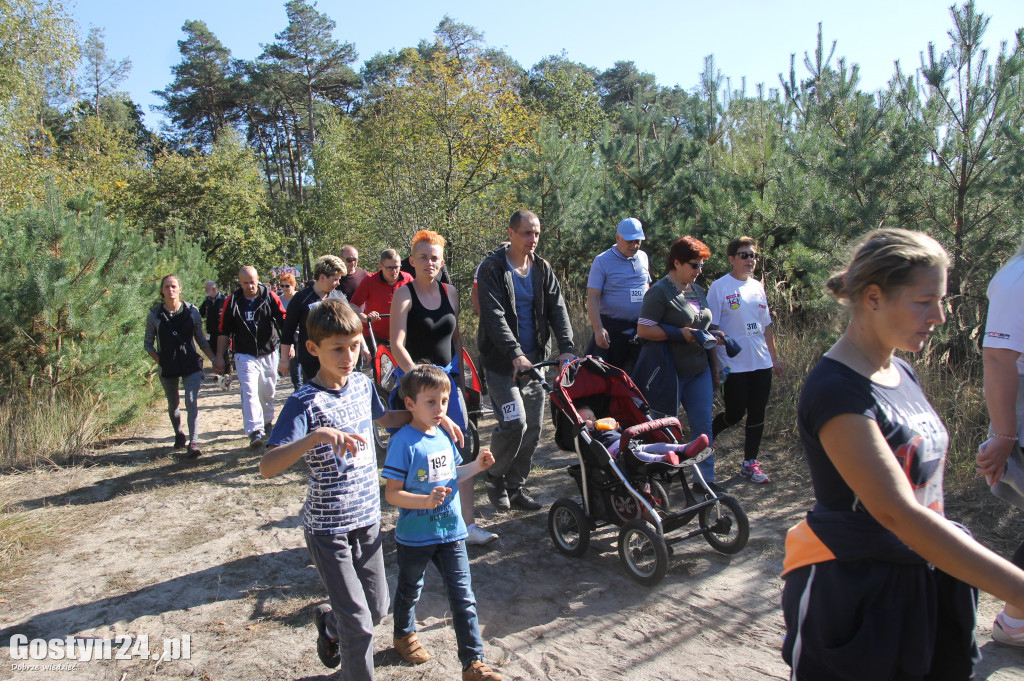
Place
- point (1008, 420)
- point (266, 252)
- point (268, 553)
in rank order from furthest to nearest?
point (266, 252) → point (268, 553) → point (1008, 420)

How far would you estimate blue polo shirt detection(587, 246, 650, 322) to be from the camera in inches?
228

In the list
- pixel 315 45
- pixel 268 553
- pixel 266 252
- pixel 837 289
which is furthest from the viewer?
pixel 315 45

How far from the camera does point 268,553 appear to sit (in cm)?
450

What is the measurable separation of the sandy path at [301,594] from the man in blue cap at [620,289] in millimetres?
1297

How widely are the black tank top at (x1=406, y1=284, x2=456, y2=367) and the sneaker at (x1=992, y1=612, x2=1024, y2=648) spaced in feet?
10.5

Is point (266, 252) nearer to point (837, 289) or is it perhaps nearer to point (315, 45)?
point (315, 45)

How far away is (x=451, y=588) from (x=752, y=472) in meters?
3.34

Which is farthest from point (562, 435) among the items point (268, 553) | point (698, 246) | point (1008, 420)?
point (1008, 420)

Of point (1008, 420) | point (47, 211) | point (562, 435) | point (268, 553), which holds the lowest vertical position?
point (268, 553)

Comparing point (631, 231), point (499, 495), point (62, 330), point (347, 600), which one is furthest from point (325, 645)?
point (62, 330)

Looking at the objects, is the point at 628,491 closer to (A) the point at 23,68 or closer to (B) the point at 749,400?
(B) the point at 749,400

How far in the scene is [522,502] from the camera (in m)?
5.08

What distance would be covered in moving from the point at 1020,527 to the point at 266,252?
2706 centimetres

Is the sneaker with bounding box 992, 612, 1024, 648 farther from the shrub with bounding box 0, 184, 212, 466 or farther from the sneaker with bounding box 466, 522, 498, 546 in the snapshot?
the shrub with bounding box 0, 184, 212, 466
